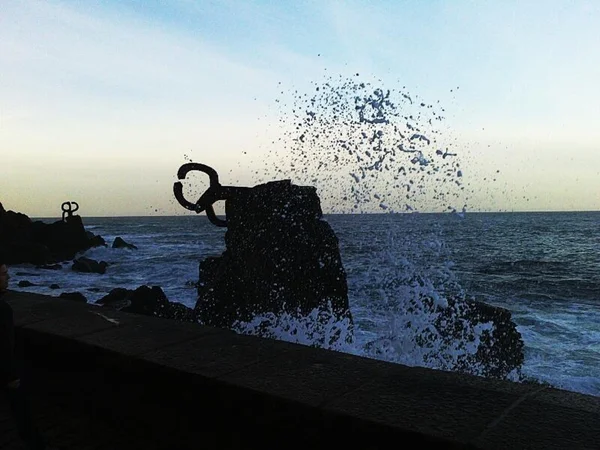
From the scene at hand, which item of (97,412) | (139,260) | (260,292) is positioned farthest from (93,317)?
(139,260)

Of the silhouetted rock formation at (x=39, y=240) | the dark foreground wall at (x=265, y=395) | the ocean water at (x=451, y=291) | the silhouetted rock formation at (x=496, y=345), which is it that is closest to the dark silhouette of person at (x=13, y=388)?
the dark foreground wall at (x=265, y=395)

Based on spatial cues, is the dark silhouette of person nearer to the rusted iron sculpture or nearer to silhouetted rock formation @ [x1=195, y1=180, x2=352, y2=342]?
the rusted iron sculpture

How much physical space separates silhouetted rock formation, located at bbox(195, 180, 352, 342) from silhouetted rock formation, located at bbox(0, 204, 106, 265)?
20819 mm

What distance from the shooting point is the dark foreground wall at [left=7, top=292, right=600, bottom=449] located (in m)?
1.45

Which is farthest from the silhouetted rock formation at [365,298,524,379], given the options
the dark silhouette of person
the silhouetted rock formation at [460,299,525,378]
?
the dark silhouette of person

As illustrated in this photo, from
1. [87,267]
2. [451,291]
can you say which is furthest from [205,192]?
[87,267]

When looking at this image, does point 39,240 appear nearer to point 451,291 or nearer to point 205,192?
point 451,291

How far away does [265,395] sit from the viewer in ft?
5.56

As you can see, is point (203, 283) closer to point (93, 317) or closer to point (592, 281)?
point (93, 317)

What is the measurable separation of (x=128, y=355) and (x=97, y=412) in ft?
1.24

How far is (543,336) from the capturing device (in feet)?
36.2

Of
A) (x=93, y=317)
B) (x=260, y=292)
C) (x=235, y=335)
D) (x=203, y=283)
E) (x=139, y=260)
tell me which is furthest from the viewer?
(x=139, y=260)

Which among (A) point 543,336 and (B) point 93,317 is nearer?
(B) point 93,317

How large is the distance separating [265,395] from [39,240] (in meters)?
34.3
